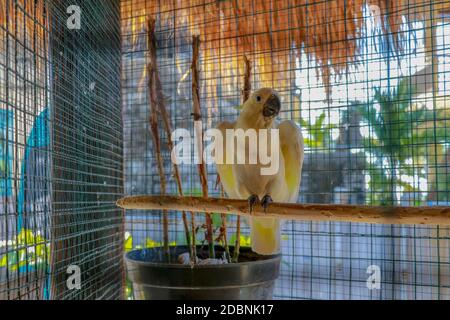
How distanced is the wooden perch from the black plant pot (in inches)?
10.6

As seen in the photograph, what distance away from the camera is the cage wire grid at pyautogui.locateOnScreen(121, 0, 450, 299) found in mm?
1740

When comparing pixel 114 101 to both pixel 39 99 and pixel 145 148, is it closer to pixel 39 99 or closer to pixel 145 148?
pixel 145 148

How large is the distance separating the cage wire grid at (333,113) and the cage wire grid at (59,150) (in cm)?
23

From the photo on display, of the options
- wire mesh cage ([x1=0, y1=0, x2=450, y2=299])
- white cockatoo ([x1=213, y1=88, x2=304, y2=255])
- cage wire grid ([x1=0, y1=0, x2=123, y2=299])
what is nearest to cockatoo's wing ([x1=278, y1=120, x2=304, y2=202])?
white cockatoo ([x1=213, y1=88, x2=304, y2=255])

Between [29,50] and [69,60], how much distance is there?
0.30 m

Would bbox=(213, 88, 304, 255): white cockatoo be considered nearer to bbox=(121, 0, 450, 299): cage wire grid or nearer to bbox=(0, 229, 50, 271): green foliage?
bbox=(121, 0, 450, 299): cage wire grid

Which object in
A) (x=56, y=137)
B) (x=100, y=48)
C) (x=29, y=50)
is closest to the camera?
(x=29, y=50)

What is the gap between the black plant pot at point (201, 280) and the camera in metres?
1.40

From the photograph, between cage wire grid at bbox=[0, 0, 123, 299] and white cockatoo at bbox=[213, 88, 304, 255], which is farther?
white cockatoo at bbox=[213, 88, 304, 255]

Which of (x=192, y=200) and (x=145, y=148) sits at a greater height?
Answer: (x=145, y=148)

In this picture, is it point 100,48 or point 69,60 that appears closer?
point 69,60

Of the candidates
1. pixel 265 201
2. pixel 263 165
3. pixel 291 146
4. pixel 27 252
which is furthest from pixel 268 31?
pixel 27 252

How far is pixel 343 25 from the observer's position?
190 centimetres
